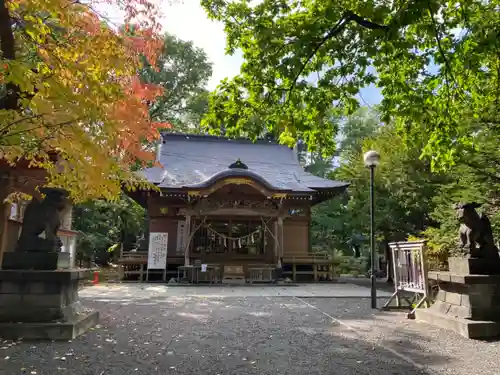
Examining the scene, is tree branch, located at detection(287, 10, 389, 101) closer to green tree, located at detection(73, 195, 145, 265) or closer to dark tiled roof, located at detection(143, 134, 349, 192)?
dark tiled roof, located at detection(143, 134, 349, 192)

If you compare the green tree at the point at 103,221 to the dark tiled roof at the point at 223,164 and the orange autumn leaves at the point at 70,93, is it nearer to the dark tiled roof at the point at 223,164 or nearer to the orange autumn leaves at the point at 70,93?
the dark tiled roof at the point at 223,164

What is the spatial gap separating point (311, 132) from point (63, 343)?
463 cm

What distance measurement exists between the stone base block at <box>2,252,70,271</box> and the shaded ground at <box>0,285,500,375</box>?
107 cm

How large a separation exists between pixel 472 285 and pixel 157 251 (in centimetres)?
1160

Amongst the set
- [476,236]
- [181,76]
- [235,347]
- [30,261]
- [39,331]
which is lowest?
[235,347]

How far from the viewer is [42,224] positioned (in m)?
5.37

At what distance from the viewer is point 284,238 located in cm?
1753

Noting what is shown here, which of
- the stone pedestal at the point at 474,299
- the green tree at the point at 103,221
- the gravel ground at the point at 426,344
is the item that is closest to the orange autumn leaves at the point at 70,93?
the gravel ground at the point at 426,344

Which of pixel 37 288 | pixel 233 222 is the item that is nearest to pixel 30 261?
pixel 37 288

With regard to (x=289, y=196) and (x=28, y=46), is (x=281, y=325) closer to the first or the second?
(x=28, y=46)

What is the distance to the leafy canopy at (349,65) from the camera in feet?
14.6

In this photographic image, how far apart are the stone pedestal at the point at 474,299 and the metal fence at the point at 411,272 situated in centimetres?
98

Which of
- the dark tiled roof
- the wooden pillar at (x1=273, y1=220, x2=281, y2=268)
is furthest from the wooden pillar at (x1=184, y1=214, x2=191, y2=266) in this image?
the wooden pillar at (x1=273, y1=220, x2=281, y2=268)

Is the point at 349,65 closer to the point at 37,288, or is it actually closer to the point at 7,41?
the point at 7,41
